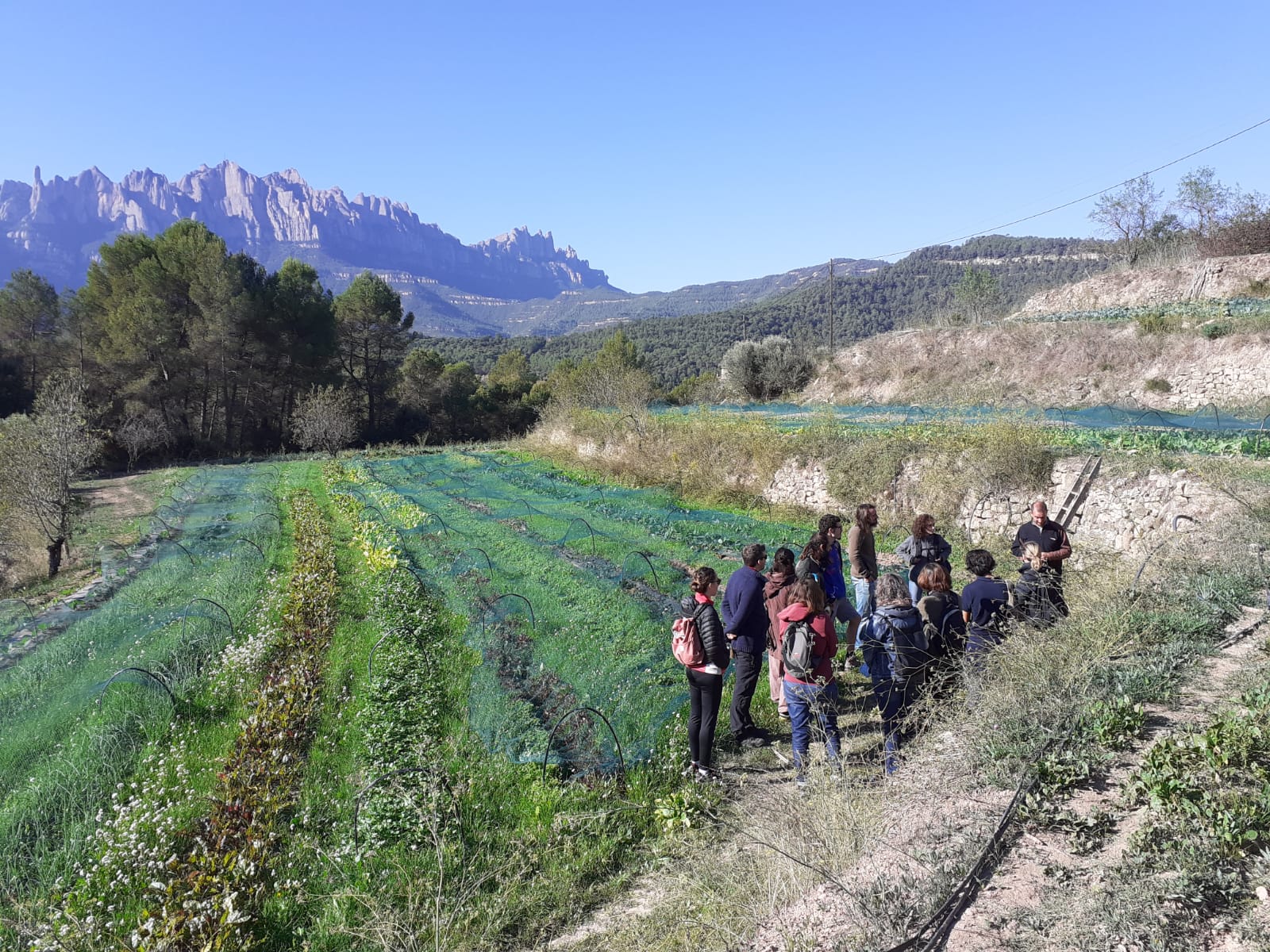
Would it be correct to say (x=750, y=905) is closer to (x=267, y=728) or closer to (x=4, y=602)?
(x=267, y=728)

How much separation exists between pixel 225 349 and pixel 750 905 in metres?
41.8

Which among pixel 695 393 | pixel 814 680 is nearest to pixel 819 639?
pixel 814 680

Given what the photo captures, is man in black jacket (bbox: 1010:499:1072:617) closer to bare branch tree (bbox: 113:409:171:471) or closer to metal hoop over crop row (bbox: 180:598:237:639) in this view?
metal hoop over crop row (bbox: 180:598:237:639)

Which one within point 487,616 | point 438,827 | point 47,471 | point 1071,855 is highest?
point 47,471

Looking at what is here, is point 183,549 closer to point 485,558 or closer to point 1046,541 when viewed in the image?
point 485,558

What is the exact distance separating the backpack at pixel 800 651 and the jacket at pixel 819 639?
21mm

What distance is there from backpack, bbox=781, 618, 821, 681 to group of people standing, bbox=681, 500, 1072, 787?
0.01 meters

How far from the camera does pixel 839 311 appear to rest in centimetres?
9288

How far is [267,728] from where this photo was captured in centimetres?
666

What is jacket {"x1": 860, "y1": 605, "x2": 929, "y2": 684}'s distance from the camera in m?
5.39

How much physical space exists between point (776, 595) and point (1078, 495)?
9.06 m

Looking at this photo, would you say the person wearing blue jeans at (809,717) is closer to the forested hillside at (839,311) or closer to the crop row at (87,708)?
the crop row at (87,708)

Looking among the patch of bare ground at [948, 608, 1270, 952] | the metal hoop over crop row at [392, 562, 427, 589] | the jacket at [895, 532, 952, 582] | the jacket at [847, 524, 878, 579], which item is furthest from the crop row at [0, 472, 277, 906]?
the jacket at [895, 532, 952, 582]

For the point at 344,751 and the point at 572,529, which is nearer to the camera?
the point at 344,751
